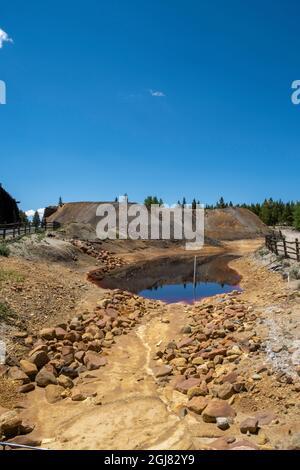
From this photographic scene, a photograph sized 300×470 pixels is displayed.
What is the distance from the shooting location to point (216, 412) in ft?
27.5

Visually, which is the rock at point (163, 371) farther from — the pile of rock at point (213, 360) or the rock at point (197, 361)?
the rock at point (197, 361)

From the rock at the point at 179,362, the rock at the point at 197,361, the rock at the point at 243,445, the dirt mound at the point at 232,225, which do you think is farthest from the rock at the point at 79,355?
the dirt mound at the point at 232,225

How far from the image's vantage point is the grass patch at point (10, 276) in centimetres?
1827

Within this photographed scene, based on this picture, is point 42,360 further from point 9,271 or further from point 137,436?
point 9,271

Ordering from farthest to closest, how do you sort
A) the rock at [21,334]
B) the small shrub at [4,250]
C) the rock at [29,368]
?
the small shrub at [4,250] < the rock at [21,334] < the rock at [29,368]

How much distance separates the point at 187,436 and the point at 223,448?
3.02ft

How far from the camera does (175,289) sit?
95.7ft

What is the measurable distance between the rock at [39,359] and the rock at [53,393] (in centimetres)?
131

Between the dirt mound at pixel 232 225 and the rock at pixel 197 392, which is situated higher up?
the dirt mound at pixel 232 225

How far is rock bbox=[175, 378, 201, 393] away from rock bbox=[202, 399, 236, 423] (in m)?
1.30

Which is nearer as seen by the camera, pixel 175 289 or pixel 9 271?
pixel 9 271

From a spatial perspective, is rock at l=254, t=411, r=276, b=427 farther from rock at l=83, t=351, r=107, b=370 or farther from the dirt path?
rock at l=83, t=351, r=107, b=370

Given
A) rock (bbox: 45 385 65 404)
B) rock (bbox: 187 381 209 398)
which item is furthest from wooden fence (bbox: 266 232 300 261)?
rock (bbox: 45 385 65 404)
